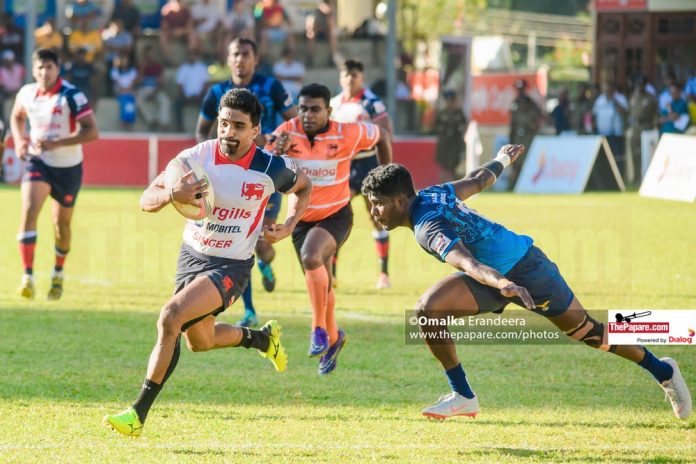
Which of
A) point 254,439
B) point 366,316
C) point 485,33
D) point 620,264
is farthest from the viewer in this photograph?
point 485,33

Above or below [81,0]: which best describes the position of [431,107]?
below

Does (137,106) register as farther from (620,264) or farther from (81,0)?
(620,264)

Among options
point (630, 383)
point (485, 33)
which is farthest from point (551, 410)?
point (485, 33)

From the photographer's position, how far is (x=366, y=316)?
455 inches

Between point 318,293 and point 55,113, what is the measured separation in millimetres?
4173

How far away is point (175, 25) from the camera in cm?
2884

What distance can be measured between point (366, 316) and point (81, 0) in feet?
A: 63.9

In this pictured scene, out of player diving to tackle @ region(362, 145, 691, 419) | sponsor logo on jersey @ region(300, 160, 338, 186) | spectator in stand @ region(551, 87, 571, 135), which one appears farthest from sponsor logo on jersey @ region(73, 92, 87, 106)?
spectator in stand @ region(551, 87, 571, 135)

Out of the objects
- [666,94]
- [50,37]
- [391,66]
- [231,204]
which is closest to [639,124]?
[666,94]

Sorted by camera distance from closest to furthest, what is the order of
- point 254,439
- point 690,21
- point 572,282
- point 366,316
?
point 254,439
point 366,316
point 572,282
point 690,21

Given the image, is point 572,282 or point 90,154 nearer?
point 572,282

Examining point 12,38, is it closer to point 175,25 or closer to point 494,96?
point 175,25

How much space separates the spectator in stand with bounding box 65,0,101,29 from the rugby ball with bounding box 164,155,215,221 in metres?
22.7

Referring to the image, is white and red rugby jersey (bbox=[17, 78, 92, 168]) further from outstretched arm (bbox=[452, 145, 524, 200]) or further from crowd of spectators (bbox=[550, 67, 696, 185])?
crowd of spectators (bbox=[550, 67, 696, 185])
